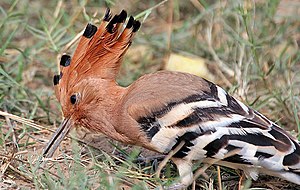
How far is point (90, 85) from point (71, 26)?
1.20 m

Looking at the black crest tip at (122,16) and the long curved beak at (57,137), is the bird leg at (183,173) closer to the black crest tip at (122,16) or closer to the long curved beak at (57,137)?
the long curved beak at (57,137)

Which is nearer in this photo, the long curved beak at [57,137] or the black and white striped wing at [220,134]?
the black and white striped wing at [220,134]

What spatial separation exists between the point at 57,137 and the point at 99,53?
47cm

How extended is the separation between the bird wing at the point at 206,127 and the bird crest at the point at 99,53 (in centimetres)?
25

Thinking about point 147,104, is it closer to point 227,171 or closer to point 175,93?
point 175,93

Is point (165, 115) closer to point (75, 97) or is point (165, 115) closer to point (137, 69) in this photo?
point (75, 97)

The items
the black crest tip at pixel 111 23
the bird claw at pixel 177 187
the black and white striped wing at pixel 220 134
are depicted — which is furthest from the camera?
the black crest tip at pixel 111 23

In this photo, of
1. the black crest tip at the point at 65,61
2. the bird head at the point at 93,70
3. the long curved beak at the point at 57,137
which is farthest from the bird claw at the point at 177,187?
the black crest tip at the point at 65,61

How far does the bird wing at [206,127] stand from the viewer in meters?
3.22

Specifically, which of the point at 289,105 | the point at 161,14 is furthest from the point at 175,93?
the point at 161,14

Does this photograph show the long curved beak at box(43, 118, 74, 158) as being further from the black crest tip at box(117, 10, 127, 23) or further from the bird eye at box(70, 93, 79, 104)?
the black crest tip at box(117, 10, 127, 23)

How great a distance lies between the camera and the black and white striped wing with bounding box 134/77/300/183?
127 inches

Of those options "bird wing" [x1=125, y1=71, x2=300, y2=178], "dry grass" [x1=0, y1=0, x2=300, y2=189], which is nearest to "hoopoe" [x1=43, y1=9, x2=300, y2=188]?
"bird wing" [x1=125, y1=71, x2=300, y2=178]

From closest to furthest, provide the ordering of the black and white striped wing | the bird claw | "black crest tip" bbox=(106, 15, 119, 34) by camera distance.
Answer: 1. the black and white striped wing
2. the bird claw
3. "black crest tip" bbox=(106, 15, 119, 34)
